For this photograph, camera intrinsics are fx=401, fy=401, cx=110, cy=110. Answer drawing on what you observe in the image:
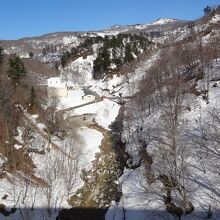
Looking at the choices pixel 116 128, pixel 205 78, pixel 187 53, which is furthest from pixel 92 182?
pixel 187 53

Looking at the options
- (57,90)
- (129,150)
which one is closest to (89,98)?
(57,90)

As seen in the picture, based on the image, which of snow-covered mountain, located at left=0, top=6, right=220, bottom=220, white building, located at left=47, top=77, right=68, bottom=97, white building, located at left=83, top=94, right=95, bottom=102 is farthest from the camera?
white building, located at left=47, top=77, right=68, bottom=97

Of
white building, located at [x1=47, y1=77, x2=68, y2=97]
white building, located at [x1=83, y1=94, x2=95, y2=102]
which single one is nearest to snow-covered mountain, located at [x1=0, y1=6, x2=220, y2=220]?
white building, located at [x1=47, y1=77, x2=68, y2=97]

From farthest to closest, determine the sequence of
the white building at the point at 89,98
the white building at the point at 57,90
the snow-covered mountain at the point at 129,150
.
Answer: the white building at the point at 57,90, the white building at the point at 89,98, the snow-covered mountain at the point at 129,150

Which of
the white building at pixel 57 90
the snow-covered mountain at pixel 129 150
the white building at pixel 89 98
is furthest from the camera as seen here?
the white building at pixel 57 90

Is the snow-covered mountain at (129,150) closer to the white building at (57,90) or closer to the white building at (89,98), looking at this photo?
the white building at (57,90)

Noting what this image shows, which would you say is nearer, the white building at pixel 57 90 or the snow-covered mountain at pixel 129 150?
the snow-covered mountain at pixel 129 150

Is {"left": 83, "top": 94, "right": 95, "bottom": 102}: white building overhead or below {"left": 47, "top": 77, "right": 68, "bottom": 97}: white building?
below

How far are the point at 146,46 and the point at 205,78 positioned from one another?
70460mm

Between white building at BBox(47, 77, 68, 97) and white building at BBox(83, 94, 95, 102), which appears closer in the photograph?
white building at BBox(83, 94, 95, 102)

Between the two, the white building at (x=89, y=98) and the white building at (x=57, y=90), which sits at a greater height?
the white building at (x=57, y=90)

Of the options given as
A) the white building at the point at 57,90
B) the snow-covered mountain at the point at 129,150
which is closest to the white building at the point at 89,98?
the snow-covered mountain at the point at 129,150

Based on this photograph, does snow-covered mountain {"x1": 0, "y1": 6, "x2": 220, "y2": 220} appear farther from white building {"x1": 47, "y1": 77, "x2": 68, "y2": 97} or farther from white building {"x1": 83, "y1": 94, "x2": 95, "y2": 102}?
white building {"x1": 83, "y1": 94, "x2": 95, "y2": 102}

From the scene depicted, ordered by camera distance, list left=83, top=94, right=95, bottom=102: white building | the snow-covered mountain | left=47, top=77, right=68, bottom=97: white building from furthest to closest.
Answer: left=47, top=77, right=68, bottom=97: white building
left=83, top=94, right=95, bottom=102: white building
the snow-covered mountain
